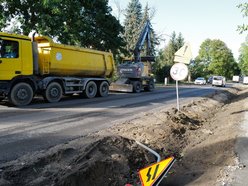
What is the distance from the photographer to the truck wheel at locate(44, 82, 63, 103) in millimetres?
15018

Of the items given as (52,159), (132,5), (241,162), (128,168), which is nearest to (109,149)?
(128,168)

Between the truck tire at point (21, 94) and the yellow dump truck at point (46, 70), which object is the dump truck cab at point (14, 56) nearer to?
the yellow dump truck at point (46, 70)

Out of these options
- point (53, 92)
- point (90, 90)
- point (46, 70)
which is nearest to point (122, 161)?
point (53, 92)

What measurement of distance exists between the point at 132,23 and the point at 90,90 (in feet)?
152

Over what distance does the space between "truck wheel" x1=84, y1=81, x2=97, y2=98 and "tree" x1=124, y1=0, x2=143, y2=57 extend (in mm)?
34531

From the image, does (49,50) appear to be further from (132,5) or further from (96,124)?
(132,5)

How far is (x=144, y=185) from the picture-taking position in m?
3.36

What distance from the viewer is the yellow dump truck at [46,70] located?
42.8 ft

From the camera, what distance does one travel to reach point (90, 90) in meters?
18.5

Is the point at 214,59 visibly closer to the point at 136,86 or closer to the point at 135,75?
the point at 135,75

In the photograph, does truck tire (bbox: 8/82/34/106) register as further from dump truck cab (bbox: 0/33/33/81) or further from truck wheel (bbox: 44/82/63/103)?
truck wheel (bbox: 44/82/63/103)

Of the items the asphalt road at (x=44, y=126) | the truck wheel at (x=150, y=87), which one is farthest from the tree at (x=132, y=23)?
the asphalt road at (x=44, y=126)

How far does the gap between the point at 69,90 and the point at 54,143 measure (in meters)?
9.98

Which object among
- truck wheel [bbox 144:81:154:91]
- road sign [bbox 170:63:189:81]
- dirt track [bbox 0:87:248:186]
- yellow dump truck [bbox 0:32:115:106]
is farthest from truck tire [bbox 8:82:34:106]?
truck wheel [bbox 144:81:154:91]
